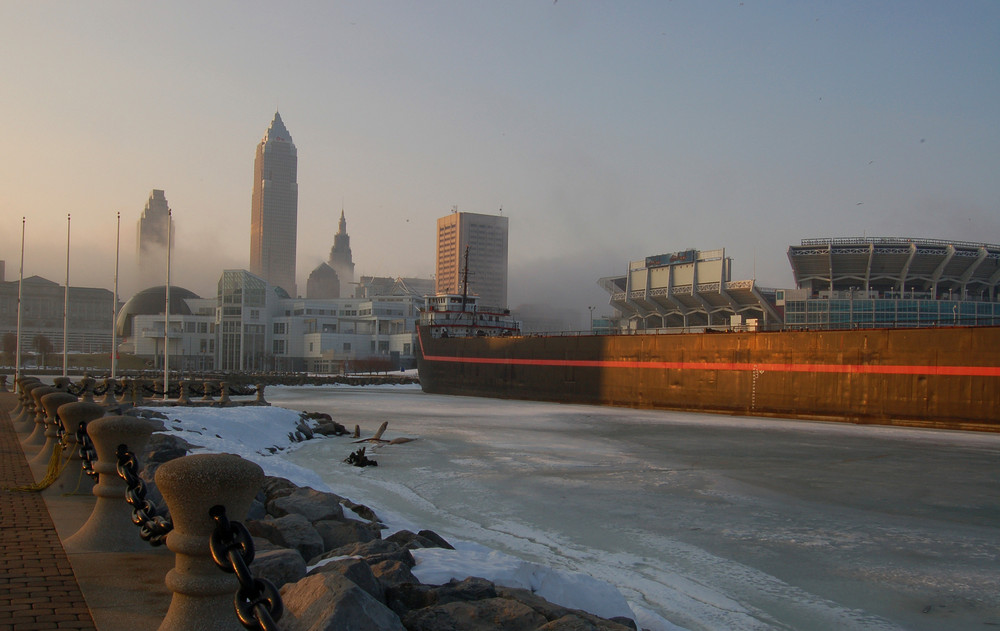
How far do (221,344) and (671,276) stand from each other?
165ft

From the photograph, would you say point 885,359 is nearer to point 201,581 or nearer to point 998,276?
point 201,581

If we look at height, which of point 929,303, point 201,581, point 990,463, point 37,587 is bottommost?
point 990,463

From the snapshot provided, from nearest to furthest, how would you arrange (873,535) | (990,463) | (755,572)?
(755,572) → (873,535) → (990,463)

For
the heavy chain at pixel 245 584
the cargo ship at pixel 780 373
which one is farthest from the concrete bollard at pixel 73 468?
the cargo ship at pixel 780 373

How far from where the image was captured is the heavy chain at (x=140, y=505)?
170 inches

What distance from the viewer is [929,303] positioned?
192 feet

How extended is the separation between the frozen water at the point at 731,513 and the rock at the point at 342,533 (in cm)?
167

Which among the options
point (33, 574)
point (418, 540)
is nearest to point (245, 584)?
point (33, 574)

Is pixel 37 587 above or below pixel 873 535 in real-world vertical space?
above

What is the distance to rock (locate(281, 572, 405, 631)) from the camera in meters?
3.40

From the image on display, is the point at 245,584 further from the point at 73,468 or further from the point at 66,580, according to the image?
the point at 73,468

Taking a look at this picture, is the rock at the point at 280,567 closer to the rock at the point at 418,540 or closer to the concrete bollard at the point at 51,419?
the rock at the point at 418,540

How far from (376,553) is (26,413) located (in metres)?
13.1

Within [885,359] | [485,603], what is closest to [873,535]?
[485,603]
